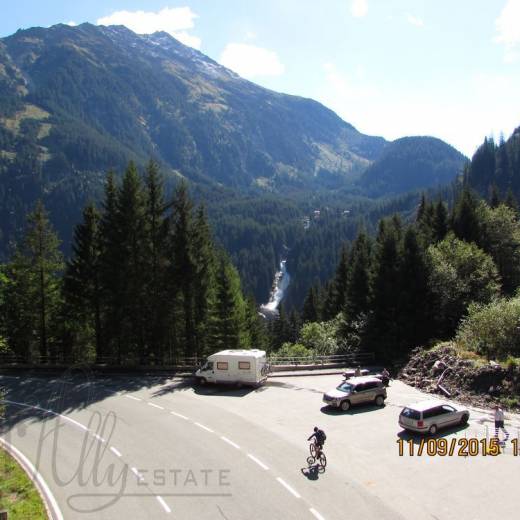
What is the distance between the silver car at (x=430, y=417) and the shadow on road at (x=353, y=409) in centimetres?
394

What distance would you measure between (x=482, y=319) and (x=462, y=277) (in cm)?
996

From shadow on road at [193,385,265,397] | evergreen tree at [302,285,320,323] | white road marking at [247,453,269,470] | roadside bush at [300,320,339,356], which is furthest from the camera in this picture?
evergreen tree at [302,285,320,323]

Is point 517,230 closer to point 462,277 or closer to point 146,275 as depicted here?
point 462,277

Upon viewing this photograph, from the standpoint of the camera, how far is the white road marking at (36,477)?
16188mm

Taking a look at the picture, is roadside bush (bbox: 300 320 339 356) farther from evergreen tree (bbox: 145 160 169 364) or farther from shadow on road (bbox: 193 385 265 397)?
evergreen tree (bbox: 145 160 169 364)

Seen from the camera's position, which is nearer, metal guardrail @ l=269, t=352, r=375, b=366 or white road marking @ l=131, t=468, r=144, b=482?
white road marking @ l=131, t=468, r=144, b=482

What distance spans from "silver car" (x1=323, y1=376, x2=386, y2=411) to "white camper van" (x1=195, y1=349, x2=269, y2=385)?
5.56m

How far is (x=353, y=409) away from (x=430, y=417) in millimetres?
5596

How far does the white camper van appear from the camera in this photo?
3155 cm

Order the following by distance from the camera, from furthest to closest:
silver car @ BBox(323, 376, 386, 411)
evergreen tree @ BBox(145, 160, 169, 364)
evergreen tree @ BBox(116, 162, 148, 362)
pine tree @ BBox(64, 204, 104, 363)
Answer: pine tree @ BBox(64, 204, 104, 363) < evergreen tree @ BBox(145, 160, 169, 364) < evergreen tree @ BBox(116, 162, 148, 362) < silver car @ BBox(323, 376, 386, 411)

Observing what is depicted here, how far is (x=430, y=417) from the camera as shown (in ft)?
73.8

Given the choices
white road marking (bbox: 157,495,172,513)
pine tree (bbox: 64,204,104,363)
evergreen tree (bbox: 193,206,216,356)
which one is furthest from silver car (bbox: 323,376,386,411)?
pine tree (bbox: 64,204,104,363)

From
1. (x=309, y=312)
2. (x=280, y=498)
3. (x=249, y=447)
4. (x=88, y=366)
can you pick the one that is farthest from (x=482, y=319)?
(x=309, y=312)

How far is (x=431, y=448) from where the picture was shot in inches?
837
